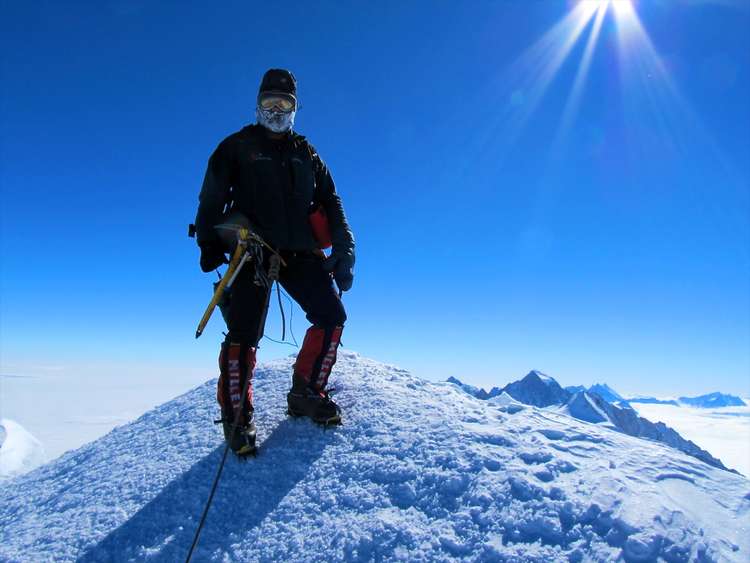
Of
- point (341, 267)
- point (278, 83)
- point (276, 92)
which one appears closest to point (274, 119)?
point (276, 92)

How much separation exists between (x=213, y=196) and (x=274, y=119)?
44.9 inches

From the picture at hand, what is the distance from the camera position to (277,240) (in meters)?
4.79

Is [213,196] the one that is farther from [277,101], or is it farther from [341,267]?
[341,267]

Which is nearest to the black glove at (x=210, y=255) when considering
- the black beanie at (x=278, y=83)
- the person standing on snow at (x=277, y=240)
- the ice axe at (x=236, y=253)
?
the person standing on snow at (x=277, y=240)

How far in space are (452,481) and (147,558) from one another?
7.76ft

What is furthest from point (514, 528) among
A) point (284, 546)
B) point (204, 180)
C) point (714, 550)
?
point (204, 180)

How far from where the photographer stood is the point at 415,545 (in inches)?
119

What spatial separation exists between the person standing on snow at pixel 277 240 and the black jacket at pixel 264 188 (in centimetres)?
1

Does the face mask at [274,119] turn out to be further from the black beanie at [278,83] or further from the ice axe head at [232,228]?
the ice axe head at [232,228]

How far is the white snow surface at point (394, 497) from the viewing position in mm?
3039

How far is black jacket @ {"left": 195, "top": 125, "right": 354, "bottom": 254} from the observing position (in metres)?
4.57

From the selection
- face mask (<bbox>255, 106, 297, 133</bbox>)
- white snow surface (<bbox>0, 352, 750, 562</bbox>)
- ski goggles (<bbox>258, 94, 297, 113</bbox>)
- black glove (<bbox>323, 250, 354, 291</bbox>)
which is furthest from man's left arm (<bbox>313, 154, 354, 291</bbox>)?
white snow surface (<bbox>0, 352, 750, 562</bbox>)

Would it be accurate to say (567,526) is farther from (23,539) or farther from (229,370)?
(23,539)

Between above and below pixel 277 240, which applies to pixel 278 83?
above
